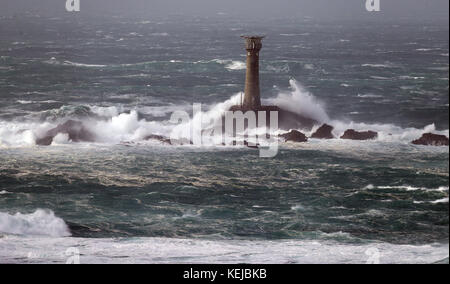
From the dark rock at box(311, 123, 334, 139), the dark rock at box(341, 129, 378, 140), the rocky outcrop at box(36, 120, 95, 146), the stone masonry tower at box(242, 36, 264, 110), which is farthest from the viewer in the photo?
the stone masonry tower at box(242, 36, 264, 110)

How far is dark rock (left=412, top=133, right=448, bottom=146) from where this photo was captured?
26.3 metres

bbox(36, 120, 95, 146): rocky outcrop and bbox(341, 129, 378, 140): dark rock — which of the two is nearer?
bbox(36, 120, 95, 146): rocky outcrop

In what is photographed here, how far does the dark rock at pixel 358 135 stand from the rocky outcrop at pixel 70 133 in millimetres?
8531

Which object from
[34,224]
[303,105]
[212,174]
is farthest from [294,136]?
[34,224]

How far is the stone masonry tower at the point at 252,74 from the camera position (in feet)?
99.8

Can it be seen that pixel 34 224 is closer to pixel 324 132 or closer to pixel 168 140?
pixel 168 140

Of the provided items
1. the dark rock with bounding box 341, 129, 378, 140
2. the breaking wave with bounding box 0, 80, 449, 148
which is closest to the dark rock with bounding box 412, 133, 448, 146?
the breaking wave with bounding box 0, 80, 449, 148

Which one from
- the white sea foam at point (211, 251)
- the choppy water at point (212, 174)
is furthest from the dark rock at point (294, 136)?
the white sea foam at point (211, 251)

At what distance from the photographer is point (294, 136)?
28.2 m

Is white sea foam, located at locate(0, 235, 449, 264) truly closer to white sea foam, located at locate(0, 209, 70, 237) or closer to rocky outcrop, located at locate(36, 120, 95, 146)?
white sea foam, located at locate(0, 209, 70, 237)

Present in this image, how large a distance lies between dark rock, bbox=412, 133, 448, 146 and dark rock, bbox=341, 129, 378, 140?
6.48 ft

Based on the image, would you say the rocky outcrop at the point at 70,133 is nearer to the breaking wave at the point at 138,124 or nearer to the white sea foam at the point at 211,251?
the breaking wave at the point at 138,124

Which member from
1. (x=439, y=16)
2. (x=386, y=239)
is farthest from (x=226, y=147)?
(x=439, y=16)
